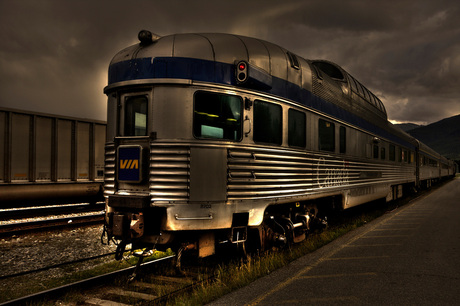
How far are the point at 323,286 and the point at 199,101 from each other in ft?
9.60

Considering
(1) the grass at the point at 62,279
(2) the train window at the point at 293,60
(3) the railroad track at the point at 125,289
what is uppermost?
(2) the train window at the point at 293,60

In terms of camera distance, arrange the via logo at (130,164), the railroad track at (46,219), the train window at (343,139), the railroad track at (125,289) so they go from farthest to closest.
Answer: the railroad track at (46,219), the train window at (343,139), the via logo at (130,164), the railroad track at (125,289)

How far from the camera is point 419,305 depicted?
398 cm

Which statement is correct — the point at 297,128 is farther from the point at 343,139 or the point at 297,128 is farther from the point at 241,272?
the point at 241,272

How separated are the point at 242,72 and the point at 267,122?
927 mm

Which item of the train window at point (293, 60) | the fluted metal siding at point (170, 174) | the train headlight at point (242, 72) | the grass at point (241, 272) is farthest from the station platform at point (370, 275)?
the train window at point (293, 60)

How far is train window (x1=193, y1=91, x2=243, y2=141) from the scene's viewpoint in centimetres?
509

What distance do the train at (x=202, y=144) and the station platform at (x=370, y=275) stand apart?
2.67 feet

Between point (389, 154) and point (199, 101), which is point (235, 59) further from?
point (389, 154)

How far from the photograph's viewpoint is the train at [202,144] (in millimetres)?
4918

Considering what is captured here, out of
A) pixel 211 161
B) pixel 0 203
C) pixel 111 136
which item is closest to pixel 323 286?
pixel 211 161

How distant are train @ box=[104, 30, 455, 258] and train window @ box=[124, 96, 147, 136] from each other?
15mm

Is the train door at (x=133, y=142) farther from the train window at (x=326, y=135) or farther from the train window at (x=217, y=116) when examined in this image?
the train window at (x=326, y=135)

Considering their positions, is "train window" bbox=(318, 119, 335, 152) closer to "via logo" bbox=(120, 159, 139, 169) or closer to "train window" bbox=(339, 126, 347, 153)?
"train window" bbox=(339, 126, 347, 153)
